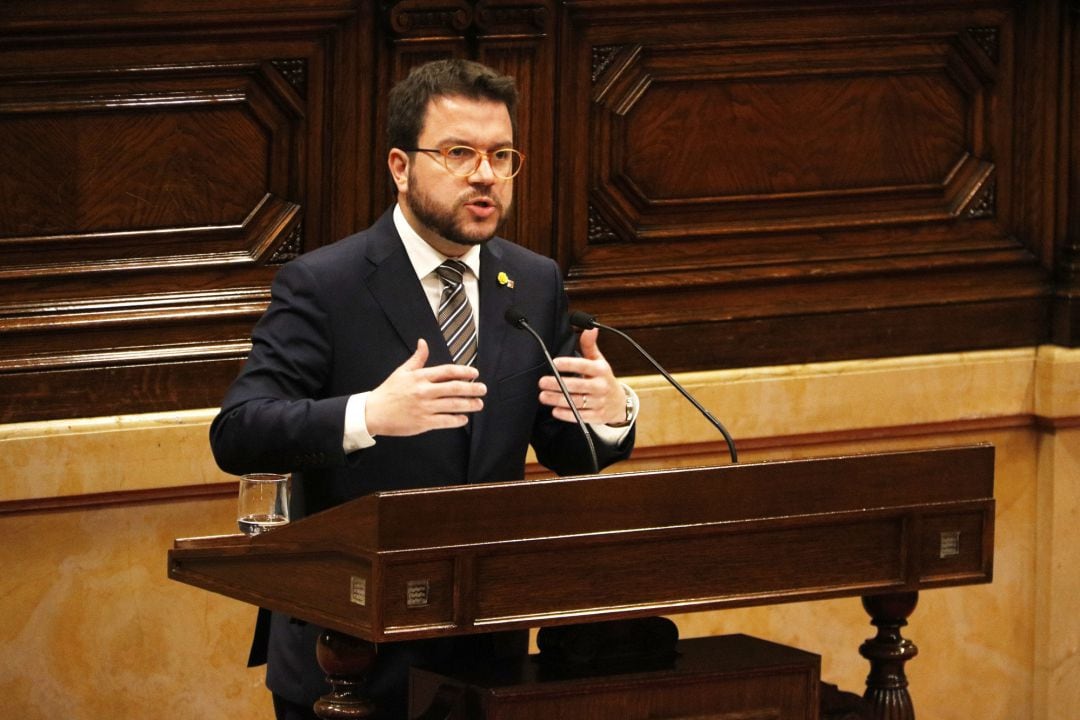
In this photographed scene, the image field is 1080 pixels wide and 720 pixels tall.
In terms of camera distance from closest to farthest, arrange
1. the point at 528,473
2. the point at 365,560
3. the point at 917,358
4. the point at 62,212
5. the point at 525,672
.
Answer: the point at 365,560
the point at 525,672
the point at 62,212
the point at 528,473
the point at 917,358

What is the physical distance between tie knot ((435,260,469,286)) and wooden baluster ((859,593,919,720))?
2.97ft

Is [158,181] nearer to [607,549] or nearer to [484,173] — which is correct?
[484,173]

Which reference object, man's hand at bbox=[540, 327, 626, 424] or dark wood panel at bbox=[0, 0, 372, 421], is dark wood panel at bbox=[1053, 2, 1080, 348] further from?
man's hand at bbox=[540, 327, 626, 424]

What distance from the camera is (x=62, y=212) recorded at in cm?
441

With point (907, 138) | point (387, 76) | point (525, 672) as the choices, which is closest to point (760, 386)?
point (907, 138)

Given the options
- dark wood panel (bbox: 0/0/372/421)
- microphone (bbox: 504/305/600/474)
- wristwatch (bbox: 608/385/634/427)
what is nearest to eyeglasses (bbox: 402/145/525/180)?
microphone (bbox: 504/305/600/474)

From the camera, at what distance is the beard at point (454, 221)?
3.34 meters

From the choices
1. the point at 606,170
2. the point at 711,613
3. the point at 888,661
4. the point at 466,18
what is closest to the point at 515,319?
the point at 888,661

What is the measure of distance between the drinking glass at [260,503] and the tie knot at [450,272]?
0.52 metres

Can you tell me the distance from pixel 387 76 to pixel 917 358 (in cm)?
166

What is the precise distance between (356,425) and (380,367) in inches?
12.5

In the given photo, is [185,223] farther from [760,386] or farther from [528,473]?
[760,386]

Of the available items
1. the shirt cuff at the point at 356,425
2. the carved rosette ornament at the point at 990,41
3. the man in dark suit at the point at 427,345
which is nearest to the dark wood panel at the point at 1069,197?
the carved rosette ornament at the point at 990,41

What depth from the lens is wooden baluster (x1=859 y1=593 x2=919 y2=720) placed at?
129 inches
